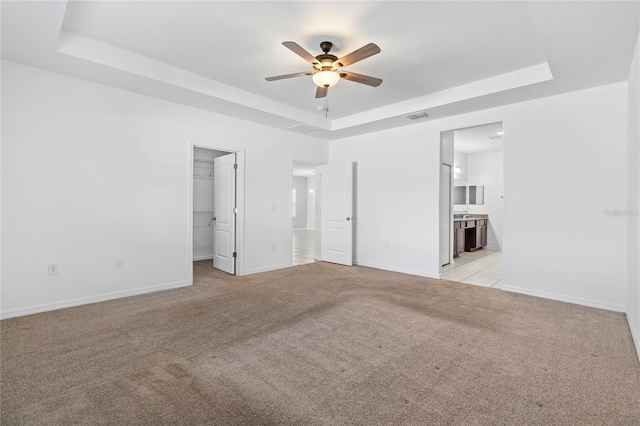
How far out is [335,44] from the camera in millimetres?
3115

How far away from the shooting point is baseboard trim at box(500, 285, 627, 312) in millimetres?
3579

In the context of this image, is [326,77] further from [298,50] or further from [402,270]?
[402,270]

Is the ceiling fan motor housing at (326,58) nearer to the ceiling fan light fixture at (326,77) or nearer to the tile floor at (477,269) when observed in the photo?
the ceiling fan light fixture at (326,77)

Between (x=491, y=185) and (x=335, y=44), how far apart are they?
7.41 m

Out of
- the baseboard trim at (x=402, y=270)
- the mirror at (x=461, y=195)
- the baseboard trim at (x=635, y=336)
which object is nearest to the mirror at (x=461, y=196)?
the mirror at (x=461, y=195)

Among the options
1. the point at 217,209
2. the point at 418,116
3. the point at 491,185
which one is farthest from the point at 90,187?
the point at 491,185

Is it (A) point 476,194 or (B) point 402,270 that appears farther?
(A) point 476,194

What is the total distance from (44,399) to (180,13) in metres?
2.99

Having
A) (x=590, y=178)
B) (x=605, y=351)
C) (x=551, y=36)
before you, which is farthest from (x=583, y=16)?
(x=605, y=351)

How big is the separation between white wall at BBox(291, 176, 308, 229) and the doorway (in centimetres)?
728

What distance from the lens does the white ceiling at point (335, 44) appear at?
100 inches

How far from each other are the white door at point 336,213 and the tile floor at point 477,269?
1.91 metres

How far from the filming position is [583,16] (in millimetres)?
2367

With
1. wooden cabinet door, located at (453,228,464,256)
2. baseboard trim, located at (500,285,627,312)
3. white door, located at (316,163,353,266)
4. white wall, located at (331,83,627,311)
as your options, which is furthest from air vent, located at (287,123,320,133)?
wooden cabinet door, located at (453,228,464,256)
